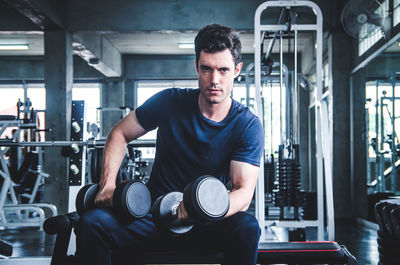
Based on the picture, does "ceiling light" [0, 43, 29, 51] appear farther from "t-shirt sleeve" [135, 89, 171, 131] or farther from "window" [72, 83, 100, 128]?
"t-shirt sleeve" [135, 89, 171, 131]

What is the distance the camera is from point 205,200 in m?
1.15

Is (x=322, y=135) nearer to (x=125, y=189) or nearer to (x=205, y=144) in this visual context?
(x=205, y=144)

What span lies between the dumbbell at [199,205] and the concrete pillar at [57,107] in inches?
180

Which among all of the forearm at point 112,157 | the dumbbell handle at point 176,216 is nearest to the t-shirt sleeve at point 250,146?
the dumbbell handle at point 176,216

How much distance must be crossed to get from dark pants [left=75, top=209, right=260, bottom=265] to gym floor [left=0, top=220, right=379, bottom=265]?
1.88m

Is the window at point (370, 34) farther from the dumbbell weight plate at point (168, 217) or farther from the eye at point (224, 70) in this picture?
the dumbbell weight plate at point (168, 217)

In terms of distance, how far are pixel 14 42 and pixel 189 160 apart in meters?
7.73

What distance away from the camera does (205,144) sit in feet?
4.99

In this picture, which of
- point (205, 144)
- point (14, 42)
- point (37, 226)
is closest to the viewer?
point (205, 144)

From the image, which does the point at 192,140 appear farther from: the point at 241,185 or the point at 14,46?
the point at 14,46

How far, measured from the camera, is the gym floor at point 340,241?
3275 millimetres

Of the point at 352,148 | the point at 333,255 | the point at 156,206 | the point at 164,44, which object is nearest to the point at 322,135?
the point at 333,255

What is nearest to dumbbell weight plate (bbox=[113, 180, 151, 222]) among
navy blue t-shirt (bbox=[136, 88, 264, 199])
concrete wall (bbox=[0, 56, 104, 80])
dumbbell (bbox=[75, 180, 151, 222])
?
dumbbell (bbox=[75, 180, 151, 222])

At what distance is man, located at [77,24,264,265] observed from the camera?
131cm
